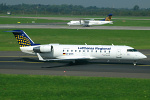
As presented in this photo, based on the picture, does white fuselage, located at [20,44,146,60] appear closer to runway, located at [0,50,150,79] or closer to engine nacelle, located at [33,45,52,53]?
engine nacelle, located at [33,45,52,53]

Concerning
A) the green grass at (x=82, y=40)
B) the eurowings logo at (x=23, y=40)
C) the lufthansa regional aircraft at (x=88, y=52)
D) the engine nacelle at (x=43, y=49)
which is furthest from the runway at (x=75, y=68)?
the green grass at (x=82, y=40)

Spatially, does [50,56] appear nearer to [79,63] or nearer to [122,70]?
[79,63]

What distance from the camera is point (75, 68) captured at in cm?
3375

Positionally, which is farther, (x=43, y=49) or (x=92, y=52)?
(x=43, y=49)

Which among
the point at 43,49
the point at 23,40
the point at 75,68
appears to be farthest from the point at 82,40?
the point at 75,68

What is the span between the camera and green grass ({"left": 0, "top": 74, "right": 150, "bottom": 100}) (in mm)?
21172

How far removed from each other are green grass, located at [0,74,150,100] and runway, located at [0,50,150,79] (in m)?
2.60

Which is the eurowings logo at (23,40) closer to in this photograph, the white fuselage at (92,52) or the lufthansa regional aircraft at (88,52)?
the lufthansa regional aircraft at (88,52)

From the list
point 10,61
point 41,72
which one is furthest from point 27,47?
point 41,72

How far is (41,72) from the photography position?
31.1 meters

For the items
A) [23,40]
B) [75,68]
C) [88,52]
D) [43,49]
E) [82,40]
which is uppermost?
[23,40]

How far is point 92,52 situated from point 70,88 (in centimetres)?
1271

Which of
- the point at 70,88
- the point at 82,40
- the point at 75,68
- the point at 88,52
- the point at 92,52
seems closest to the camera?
the point at 70,88

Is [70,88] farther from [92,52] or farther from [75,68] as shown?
[92,52]
